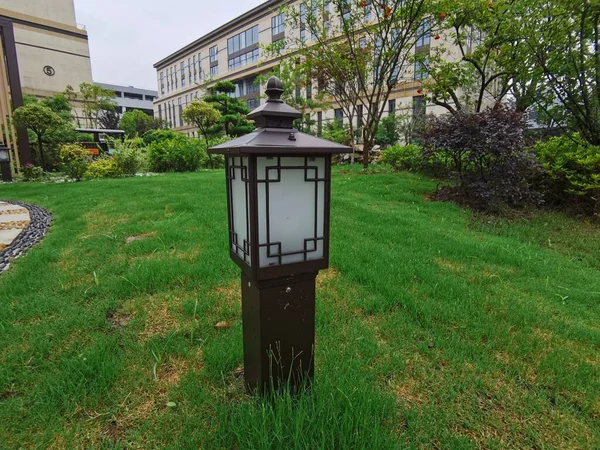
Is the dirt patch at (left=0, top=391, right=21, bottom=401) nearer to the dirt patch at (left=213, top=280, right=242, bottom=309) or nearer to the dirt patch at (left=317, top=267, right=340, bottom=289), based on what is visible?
the dirt patch at (left=213, top=280, right=242, bottom=309)

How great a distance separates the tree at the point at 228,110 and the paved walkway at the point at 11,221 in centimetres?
1268

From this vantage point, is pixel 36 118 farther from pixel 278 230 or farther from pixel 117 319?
pixel 278 230

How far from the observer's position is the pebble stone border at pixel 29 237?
2.89 metres

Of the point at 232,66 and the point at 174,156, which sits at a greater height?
the point at 232,66

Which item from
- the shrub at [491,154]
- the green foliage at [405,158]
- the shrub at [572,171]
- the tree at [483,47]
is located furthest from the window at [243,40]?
the shrub at [572,171]

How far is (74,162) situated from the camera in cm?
802

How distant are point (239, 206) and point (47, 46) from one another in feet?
118

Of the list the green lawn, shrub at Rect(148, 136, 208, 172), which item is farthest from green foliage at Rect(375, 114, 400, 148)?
the green lawn

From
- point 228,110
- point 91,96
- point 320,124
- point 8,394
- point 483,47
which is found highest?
point 91,96

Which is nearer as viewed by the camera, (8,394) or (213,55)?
(8,394)

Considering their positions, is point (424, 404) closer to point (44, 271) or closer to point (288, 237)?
point (288, 237)

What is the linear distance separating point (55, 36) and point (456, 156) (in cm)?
3485

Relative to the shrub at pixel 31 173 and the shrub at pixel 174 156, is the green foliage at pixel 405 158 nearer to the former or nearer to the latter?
the shrub at pixel 174 156

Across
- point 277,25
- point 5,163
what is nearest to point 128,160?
point 5,163
